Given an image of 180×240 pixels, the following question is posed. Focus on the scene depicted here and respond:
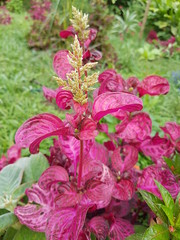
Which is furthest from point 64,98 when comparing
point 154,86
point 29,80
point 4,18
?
point 4,18

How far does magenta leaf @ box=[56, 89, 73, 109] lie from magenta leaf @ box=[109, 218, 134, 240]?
0.32 meters

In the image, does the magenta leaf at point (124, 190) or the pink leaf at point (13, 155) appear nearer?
the magenta leaf at point (124, 190)

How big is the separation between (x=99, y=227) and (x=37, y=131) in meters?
0.30

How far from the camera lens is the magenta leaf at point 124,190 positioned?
62 centimetres

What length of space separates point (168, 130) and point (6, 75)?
170cm

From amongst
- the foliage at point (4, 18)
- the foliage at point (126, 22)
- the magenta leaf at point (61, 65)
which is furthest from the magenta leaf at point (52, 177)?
the foliage at point (4, 18)

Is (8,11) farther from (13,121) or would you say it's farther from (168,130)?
(168,130)

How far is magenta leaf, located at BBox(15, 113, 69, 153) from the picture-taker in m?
0.45

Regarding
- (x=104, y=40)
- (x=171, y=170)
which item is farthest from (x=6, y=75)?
(x=171, y=170)

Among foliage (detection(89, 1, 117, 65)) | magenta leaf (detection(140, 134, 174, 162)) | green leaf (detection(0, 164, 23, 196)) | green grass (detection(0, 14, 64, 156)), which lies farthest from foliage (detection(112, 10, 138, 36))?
green leaf (detection(0, 164, 23, 196))

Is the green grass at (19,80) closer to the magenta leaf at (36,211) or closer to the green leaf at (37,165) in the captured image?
the green leaf at (37,165)

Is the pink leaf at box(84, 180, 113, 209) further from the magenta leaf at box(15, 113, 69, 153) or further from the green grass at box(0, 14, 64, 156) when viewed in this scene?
the green grass at box(0, 14, 64, 156)

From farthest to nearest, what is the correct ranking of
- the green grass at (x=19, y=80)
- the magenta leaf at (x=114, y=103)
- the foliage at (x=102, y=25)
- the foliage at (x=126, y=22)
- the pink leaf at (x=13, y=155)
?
the foliage at (x=102, y=25), the foliage at (x=126, y=22), the green grass at (x=19, y=80), the pink leaf at (x=13, y=155), the magenta leaf at (x=114, y=103)

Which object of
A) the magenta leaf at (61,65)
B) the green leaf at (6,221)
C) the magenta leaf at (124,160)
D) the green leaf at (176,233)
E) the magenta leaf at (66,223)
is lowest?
the green leaf at (6,221)
